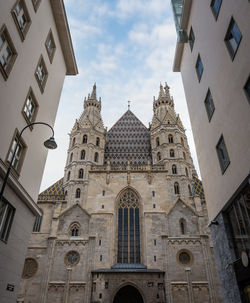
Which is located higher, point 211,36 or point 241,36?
point 211,36

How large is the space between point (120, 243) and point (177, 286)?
6.88m

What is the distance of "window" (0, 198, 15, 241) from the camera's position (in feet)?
33.7

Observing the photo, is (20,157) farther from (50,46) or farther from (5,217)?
(50,46)

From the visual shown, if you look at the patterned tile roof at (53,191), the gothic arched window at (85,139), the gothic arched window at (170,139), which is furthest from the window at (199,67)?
the gothic arched window at (85,139)

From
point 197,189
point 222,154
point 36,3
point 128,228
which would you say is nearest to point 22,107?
point 36,3

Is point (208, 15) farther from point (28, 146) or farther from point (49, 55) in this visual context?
point (28, 146)

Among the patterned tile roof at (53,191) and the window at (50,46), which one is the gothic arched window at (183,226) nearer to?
the patterned tile roof at (53,191)

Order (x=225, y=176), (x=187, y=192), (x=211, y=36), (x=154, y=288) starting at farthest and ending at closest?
(x=187, y=192)
(x=154, y=288)
(x=211, y=36)
(x=225, y=176)

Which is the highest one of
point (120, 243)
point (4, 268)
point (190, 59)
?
point (190, 59)

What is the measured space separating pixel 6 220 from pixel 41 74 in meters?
8.44

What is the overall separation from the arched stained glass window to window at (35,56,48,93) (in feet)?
58.7

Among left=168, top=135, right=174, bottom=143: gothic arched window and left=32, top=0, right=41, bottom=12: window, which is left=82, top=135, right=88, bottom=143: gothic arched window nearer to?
left=168, top=135, right=174, bottom=143: gothic arched window

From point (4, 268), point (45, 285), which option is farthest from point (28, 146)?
point (45, 285)

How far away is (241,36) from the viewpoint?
9.55m
